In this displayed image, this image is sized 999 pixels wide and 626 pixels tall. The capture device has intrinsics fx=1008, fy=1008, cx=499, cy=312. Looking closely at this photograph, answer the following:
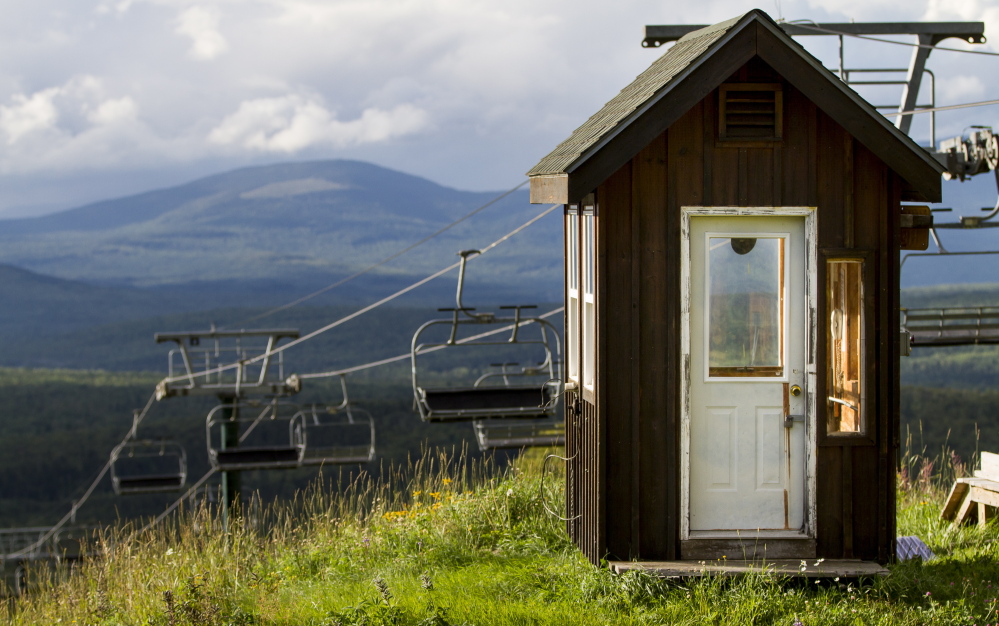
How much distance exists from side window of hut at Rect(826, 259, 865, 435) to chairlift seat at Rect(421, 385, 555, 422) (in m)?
3.90

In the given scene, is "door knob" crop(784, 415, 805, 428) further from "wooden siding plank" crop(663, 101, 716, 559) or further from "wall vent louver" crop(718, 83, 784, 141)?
"wall vent louver" crop(718, 83, 784, 141)

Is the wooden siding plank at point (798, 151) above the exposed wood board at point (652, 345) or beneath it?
above

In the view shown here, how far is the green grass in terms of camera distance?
23.0ft

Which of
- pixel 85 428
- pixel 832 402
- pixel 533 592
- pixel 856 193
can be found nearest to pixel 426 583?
pixel 533 592

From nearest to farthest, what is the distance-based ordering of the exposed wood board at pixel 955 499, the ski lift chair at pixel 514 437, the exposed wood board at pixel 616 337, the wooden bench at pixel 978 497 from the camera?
the exposed wood board at pixel 616 337 → the wooden bench at pixel 978 497 → the exposed wood board at pixel 955 499 → the ski lift chair at pixel 514 437

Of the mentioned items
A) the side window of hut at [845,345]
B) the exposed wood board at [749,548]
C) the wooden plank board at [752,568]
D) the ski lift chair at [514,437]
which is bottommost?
the wooden plank board at [752,568]

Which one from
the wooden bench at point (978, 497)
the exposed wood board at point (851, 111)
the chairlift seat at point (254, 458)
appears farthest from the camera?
the chairlift seat at point (254, 458)

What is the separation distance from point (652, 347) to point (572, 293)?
122 centimetres

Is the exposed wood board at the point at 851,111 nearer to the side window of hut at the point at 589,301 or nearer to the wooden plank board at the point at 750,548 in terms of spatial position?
the side window of hut at the point at 589,301

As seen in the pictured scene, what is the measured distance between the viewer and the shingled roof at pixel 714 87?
7074 millimetres

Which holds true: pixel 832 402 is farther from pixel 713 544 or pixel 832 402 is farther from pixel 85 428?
pixel 85 428

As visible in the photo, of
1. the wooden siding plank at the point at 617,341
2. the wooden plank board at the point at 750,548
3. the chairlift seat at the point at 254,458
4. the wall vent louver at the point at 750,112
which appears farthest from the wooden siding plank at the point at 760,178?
the chairlift seat at the point at 254,458

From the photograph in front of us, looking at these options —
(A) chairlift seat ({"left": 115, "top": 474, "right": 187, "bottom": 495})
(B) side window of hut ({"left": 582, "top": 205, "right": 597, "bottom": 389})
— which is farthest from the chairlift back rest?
(A) chairlift seat ({"left": 115, "top": 474, "right": 187, "bottom": 495})

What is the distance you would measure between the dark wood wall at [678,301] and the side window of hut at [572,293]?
87 cm
